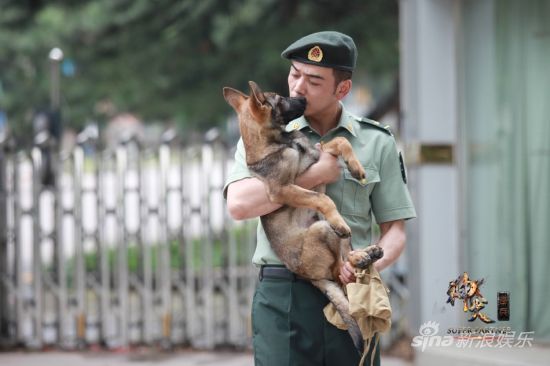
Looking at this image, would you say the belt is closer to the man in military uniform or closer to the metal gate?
the man in military uniform

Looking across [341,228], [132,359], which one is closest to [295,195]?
[341,228]

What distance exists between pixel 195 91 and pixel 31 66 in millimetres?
2746

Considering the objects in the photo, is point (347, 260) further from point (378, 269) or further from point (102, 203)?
point (102, 203)

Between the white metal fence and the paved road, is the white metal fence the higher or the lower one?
the higher one

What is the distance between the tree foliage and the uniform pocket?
6434 millimetres

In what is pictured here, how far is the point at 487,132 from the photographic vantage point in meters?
6.73

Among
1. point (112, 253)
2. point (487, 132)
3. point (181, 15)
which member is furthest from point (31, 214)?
point (487, 132)

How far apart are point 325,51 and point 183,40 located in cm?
730

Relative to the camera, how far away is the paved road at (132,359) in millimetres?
7777

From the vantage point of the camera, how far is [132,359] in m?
7.97

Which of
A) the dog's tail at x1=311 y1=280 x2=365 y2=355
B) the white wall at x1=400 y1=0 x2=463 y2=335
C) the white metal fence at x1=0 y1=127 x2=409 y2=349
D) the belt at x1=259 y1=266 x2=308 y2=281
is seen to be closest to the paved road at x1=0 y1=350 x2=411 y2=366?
the white metal fence at x1=0 y1=127 x2=409 y2=349

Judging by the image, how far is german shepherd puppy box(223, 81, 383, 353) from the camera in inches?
123

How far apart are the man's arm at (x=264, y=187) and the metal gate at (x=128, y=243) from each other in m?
4.87

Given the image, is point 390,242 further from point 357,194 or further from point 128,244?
point 128,244
